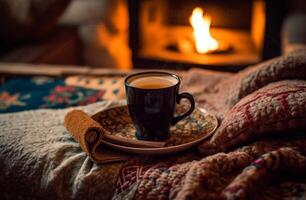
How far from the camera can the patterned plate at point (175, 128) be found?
0.63 metres

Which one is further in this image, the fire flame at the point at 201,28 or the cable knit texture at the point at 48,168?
the fire flame at the point at 201,28

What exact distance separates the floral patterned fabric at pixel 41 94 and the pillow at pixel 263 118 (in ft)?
1.60

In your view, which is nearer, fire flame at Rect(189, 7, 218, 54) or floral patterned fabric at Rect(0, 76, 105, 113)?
floral patterned fabric at Rect(0, 76, 105, 113)

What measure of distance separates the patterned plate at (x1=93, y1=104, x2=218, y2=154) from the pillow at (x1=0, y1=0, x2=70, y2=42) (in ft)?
3.80

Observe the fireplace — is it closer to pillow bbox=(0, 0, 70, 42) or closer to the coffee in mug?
pillow bbox=(0, 0, 70, 42)

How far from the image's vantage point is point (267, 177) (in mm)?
568

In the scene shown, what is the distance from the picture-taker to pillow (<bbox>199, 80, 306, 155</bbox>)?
60cm

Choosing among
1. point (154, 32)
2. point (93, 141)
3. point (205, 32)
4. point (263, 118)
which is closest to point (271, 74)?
point (263, 118)

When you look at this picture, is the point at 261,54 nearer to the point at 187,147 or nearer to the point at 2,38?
the point at 2,38

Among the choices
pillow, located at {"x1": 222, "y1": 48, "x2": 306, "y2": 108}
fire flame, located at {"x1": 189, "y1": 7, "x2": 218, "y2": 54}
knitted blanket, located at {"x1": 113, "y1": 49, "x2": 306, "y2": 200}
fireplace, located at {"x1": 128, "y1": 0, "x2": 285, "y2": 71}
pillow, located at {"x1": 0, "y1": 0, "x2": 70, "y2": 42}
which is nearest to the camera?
knitted blanket, located at {"x1": 113, "y1": 49, "x2": 306, "y2": 200}

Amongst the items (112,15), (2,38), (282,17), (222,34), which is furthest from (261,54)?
(2,38)

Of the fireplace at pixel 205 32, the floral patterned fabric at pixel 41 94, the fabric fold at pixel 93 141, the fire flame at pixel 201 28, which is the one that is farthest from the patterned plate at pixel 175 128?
the fire flame at pixel 201 28

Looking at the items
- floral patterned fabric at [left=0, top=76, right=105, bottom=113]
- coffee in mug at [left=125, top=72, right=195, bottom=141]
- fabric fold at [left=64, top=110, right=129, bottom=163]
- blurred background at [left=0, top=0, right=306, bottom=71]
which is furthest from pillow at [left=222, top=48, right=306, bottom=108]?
blurred background at [left=0, top=0, right=306, bottom=71]

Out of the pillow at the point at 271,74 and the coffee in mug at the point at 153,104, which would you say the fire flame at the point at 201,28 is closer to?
the pillow at the point at 271,74
